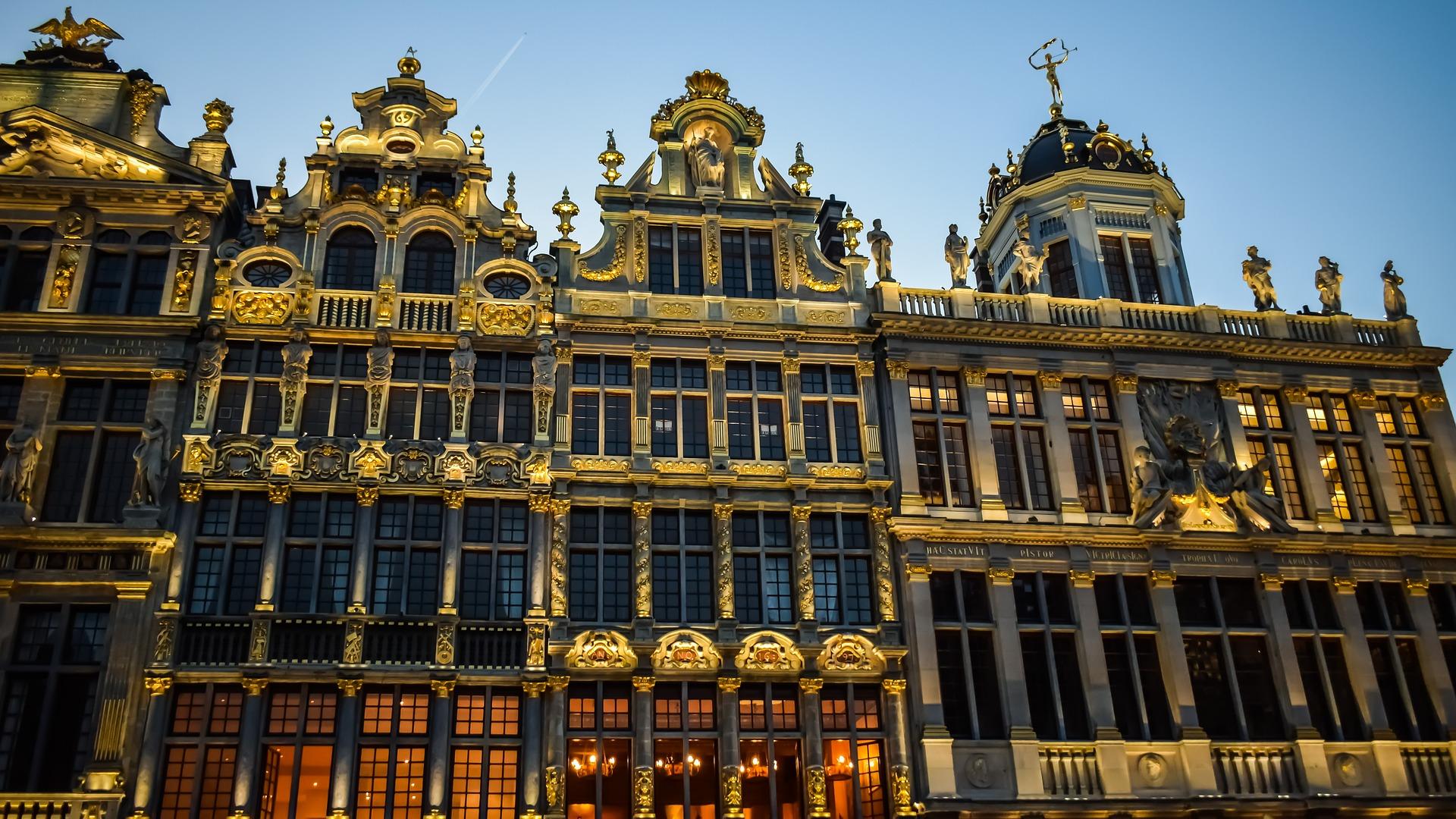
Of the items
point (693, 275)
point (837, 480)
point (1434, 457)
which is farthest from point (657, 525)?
point (1434, 457)

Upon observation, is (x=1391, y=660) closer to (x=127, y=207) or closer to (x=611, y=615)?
(x=611, y=615)

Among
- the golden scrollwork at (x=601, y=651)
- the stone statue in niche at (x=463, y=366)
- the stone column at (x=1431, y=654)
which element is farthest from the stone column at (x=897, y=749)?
the stone column at (x=1431, y=654)

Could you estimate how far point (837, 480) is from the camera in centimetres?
2691

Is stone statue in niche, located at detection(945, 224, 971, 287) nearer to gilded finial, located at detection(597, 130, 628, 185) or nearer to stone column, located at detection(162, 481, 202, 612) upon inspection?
gilded finial, located at detection(597, 130, 628, 185)

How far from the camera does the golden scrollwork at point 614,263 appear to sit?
93.3ft

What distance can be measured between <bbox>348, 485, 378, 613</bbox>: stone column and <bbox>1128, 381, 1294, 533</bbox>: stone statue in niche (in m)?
16.2

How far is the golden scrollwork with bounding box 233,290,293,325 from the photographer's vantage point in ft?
87.8

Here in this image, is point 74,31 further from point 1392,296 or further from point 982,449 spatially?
point 1392,296

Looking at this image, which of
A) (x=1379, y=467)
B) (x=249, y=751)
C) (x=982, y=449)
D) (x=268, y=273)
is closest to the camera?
(x=249, y=751)

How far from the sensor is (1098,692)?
25938mm

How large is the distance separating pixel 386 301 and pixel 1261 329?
20762mm

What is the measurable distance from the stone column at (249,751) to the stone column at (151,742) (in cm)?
135

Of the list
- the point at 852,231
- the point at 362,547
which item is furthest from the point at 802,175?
the point at 362,547

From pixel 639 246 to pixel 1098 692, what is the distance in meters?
14.0
